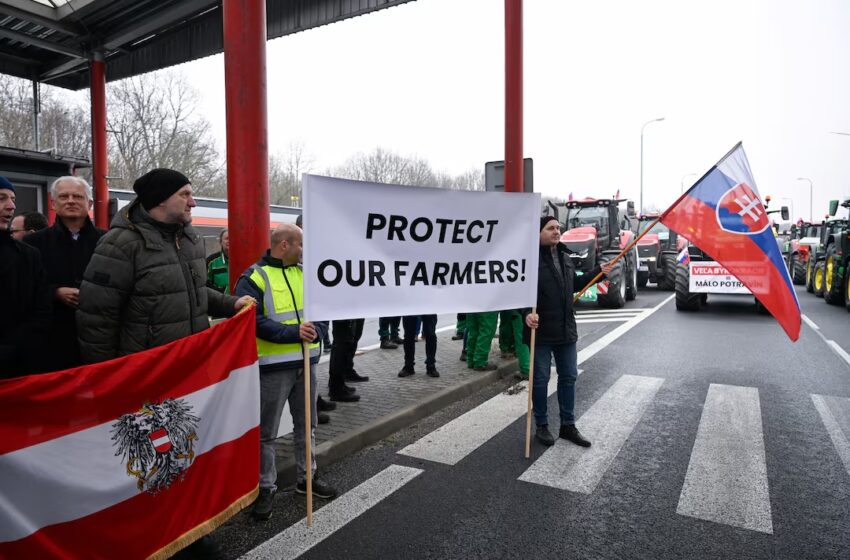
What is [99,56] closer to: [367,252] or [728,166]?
[367,252]

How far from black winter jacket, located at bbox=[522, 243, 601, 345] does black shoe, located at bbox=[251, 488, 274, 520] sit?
259 cm

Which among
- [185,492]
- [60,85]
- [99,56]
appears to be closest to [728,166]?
[185,492]

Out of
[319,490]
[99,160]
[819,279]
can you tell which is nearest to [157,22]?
[99,160]

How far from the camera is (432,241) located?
3975mm

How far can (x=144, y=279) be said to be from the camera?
2746 millimetres

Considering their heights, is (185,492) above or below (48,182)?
below

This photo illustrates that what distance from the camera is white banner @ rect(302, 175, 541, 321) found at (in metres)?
3.34

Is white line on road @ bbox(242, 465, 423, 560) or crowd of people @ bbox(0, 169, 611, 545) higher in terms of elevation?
crowd of people @ bbox(0, 169, 611, 545)

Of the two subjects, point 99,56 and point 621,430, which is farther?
point 99,56

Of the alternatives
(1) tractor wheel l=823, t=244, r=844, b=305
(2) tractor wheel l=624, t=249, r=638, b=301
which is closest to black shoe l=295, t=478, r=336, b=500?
(2) tractor wheel l=624, t=249, r=638, b=301

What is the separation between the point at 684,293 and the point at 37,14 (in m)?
15.0

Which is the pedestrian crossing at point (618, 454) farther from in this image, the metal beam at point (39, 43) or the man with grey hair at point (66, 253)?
the metal beam at point (39, 43)

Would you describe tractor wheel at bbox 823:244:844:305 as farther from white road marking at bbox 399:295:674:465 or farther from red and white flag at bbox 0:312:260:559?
red and white flag at bbox 0:312:260:559

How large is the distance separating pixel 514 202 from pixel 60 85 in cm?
1395
